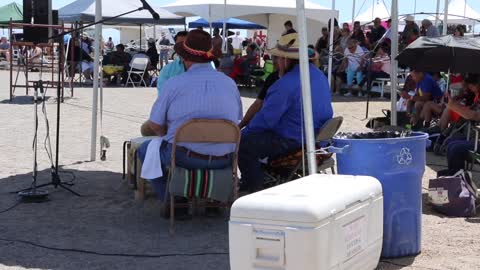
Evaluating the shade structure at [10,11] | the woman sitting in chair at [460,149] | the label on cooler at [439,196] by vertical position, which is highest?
the shade structure at [10,11]

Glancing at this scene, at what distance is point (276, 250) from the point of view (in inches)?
146

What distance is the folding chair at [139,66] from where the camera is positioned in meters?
20.8

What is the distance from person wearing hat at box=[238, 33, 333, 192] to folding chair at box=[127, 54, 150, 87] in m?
14.9

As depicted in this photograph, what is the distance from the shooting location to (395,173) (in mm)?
4828

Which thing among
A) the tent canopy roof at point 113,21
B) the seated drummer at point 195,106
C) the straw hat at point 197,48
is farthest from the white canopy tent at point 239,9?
the seated drummer at point 195,106

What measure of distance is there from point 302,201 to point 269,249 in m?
0.26

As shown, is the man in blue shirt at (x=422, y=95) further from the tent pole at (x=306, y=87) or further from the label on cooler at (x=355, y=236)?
the label on cooler at (x=355, y=236)

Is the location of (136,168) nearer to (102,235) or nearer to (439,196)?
(102,235)

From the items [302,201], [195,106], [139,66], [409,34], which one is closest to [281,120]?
[195,106]

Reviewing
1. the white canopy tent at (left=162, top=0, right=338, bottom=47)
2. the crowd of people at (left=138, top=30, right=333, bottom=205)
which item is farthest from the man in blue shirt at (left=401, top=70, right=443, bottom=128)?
the white canopy tent at (left=162, top=0, right=338, bottom=47)

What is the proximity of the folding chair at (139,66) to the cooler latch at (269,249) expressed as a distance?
56.8ft

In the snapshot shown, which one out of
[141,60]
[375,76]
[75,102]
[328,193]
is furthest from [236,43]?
[328,193]

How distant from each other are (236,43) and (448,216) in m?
30.3

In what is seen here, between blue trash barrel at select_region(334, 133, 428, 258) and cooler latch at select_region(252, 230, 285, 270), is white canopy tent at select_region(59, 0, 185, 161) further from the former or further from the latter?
cooler latch at select_region(252, 230, 285, 270)
